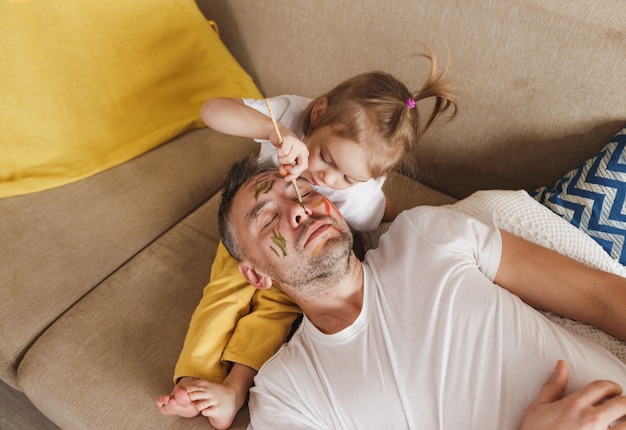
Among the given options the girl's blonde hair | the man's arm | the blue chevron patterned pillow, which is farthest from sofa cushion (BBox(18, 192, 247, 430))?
the blue chevron patterned pillow

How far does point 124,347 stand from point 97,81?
0.98 meters

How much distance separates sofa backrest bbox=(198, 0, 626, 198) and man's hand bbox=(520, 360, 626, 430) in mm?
832

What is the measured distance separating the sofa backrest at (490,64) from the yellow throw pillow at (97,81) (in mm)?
284

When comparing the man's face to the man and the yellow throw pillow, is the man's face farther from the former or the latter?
the yellow throw pillow

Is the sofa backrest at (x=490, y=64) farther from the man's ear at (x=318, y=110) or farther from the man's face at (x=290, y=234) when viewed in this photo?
the man's face at (x=290, y=234)

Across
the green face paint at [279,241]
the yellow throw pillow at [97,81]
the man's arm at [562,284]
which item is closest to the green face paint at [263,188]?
the green face paint at [279,241]

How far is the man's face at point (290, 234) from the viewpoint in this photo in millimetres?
1326

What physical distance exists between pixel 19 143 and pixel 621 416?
6.28 feet

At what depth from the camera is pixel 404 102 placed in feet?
4.87

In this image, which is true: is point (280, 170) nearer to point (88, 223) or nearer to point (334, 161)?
point (334, 161)

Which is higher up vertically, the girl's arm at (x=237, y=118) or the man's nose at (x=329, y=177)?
the girl's arm at (x=237, y=118)

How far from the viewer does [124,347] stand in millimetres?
1514

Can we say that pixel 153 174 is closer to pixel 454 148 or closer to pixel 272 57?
pixel 272 57

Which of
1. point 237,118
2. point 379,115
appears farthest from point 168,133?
point 379,115
